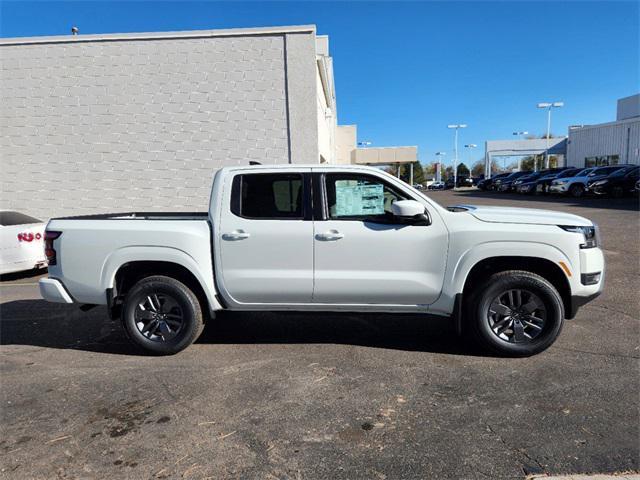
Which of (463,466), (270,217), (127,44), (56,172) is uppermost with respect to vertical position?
(127,44)

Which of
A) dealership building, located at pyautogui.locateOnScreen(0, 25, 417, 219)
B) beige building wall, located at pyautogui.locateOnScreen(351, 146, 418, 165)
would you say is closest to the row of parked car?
beige building wall, located at pyautogui.locateOnScreen(351, 146, 418, 165)

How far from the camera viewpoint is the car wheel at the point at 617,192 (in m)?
24.7

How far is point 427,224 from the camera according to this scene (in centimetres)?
432

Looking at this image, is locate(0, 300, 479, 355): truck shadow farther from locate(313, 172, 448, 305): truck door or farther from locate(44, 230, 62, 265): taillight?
locate(44, 230, 62, 265): taillight

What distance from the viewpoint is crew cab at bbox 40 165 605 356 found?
4.26 m

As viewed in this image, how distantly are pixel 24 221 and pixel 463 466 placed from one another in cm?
892

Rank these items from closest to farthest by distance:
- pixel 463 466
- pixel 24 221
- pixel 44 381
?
1. pixel 463 466
2. pixel 44 381
3. pixel 24 221

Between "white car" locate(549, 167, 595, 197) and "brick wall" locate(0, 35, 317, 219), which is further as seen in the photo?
"white car" locate(549, 167, 595, 197)

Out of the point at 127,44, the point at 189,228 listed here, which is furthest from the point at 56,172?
the point at 189,228

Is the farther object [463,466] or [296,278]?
[296,278]

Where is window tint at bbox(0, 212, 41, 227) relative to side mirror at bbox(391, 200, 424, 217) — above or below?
below

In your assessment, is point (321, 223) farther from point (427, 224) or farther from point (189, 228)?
point (189, 228)

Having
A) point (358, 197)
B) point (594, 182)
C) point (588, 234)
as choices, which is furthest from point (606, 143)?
point (358, 197)

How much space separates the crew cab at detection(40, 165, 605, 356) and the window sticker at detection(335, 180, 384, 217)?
0.01 meters
